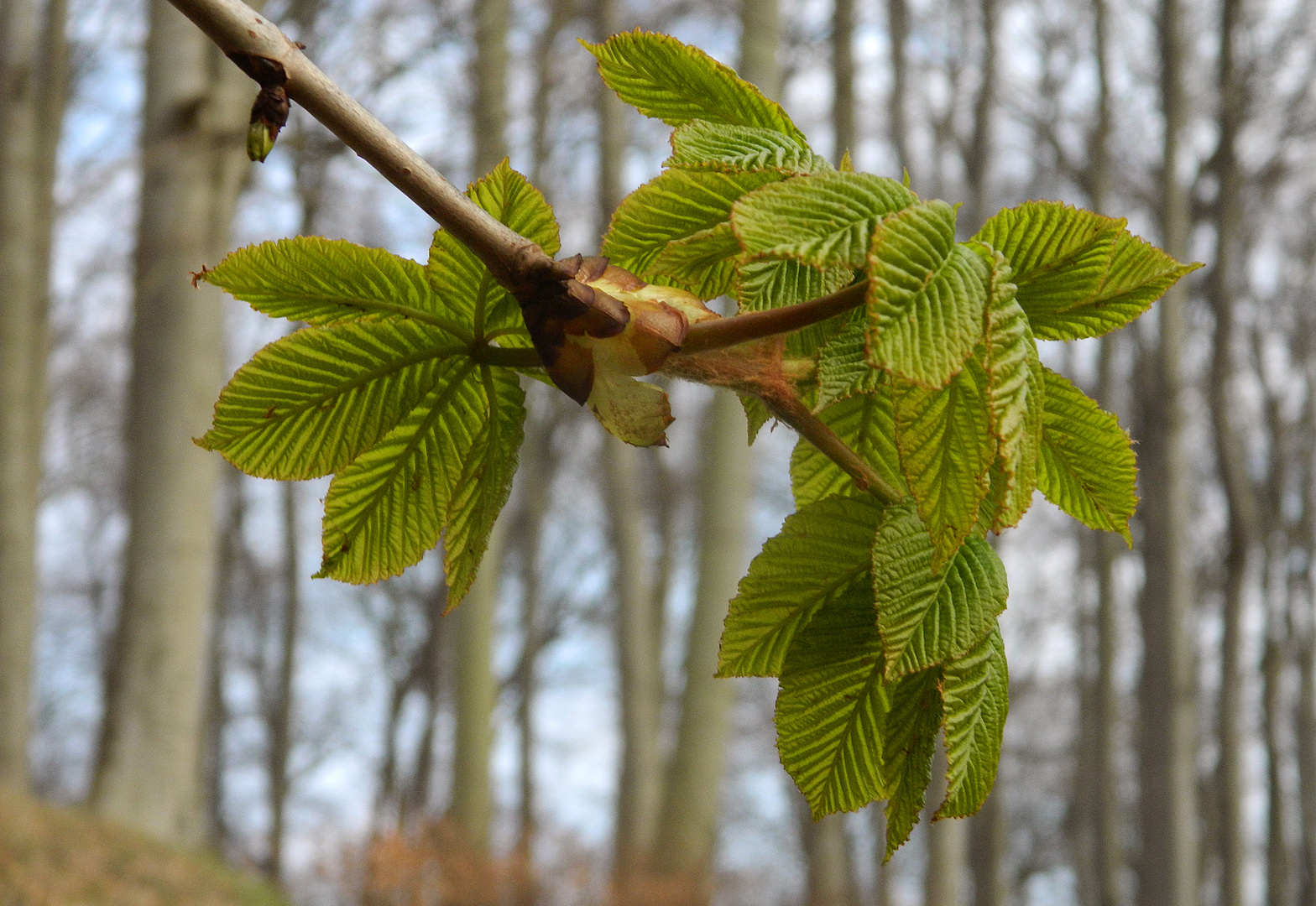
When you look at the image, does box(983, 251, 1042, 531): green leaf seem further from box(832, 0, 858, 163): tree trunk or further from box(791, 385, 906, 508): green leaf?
box(832, 0, 858, 163): tree trunk

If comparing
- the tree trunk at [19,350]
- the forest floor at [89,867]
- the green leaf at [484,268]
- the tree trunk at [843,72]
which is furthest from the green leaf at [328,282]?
the tree trunk at [843,72]

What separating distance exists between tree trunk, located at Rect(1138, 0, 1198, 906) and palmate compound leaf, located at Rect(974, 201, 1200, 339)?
263 inches

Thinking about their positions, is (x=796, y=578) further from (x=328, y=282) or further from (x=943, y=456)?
(x=328, y=282)

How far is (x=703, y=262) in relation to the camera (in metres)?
0.43

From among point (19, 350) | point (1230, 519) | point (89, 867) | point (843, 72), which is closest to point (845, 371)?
point (89, 867)

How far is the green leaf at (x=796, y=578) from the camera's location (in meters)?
0.38

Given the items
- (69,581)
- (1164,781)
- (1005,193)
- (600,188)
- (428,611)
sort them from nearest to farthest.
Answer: (1164,781) < (600,188) < (1005,193) < (428,611) < (69,581)

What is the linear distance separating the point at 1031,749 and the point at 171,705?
509 inches

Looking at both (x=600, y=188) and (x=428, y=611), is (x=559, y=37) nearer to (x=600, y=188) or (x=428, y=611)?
(x=600, y=188)

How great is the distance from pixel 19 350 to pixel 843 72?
5103 millimetres

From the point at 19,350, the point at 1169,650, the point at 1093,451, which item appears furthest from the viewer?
the point at 1169,650

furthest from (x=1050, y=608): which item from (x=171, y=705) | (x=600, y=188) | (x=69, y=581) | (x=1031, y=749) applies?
(x=69, y=581)

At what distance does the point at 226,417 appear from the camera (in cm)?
41

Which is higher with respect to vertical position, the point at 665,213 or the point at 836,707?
the point at 665,213
